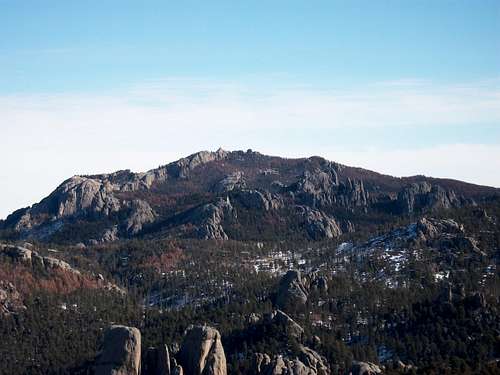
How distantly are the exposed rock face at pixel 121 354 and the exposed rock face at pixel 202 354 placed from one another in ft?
25.4

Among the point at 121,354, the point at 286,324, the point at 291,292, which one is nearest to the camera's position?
the point at 121,354

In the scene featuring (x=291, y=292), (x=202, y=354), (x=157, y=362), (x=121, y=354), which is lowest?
(x=157, y=362)

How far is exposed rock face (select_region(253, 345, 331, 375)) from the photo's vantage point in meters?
136

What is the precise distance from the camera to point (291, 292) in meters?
185

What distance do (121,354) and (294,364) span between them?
2965 cm

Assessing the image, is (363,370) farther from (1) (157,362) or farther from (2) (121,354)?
(2) (121,354)

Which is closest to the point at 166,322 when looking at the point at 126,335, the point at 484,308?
the point at 126,335

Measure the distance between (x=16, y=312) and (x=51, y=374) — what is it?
40.2 m

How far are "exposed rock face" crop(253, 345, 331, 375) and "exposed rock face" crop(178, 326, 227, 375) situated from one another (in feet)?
20.4

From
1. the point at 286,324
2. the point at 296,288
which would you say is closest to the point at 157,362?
the point at 286,324

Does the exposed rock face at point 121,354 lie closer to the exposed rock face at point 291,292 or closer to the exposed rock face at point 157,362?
the exposed rock face at point 157,362

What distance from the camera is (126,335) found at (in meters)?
144

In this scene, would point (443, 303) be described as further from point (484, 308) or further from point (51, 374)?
point (51, 374)

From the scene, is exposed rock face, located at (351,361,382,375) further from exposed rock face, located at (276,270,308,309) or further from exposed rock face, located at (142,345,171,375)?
exposed rock face, located at (276,270,308,309)
